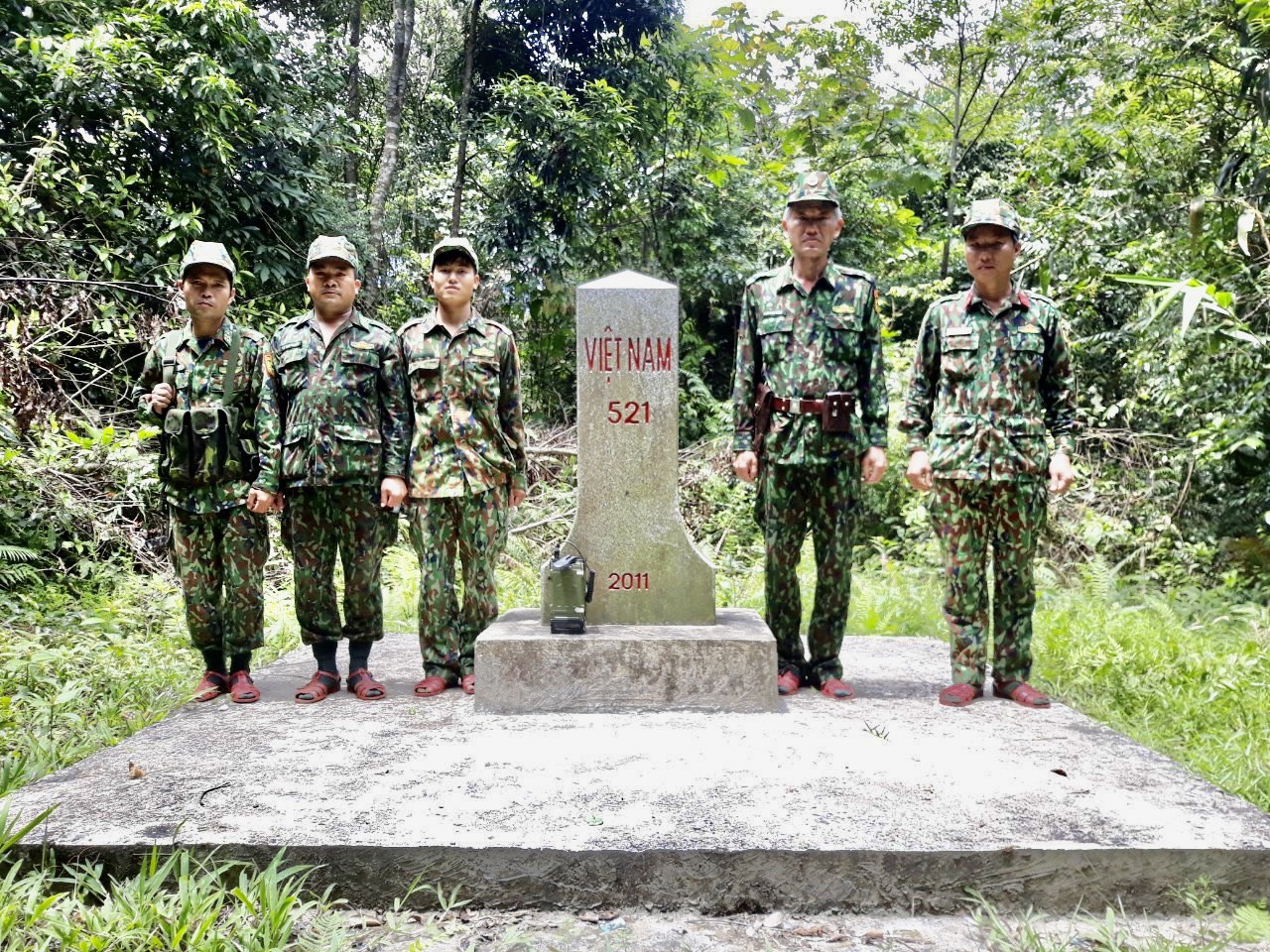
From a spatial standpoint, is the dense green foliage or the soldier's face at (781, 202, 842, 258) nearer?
the soldier's face at (781, 202, 842, 258)

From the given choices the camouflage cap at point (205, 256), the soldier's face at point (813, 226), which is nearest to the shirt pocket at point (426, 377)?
the camouflage cap at point (205, 256)

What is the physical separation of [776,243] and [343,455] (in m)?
8.86

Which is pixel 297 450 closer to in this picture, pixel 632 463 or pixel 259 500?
pixel 259 500

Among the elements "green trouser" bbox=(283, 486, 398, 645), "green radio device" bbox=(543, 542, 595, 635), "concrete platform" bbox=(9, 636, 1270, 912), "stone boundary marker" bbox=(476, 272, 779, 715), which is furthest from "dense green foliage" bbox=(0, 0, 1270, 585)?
"green trouser" bbox=(283, 486, 398, 645)

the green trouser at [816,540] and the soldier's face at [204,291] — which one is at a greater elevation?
the soldier's face at [204,291]

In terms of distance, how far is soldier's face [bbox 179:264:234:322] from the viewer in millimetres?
3883

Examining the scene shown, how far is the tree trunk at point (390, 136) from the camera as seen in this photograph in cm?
955

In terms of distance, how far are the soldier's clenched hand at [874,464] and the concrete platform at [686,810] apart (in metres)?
0.95

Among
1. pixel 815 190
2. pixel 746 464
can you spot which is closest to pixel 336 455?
pixel 746 464

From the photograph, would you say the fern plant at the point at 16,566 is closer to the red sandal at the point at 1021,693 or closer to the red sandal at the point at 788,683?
the red sandal at the point at 788,683

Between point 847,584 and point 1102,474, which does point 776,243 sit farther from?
point 847,584

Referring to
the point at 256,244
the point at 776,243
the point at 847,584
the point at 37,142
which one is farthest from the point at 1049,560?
the point at 37,142

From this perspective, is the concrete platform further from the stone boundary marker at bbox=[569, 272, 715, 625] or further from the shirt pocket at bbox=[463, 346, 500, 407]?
the shirt pocket at bbox=[463, 346, 500, 407]

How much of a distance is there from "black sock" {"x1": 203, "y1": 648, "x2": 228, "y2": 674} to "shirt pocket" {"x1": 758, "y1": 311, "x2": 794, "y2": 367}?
8.58ft
